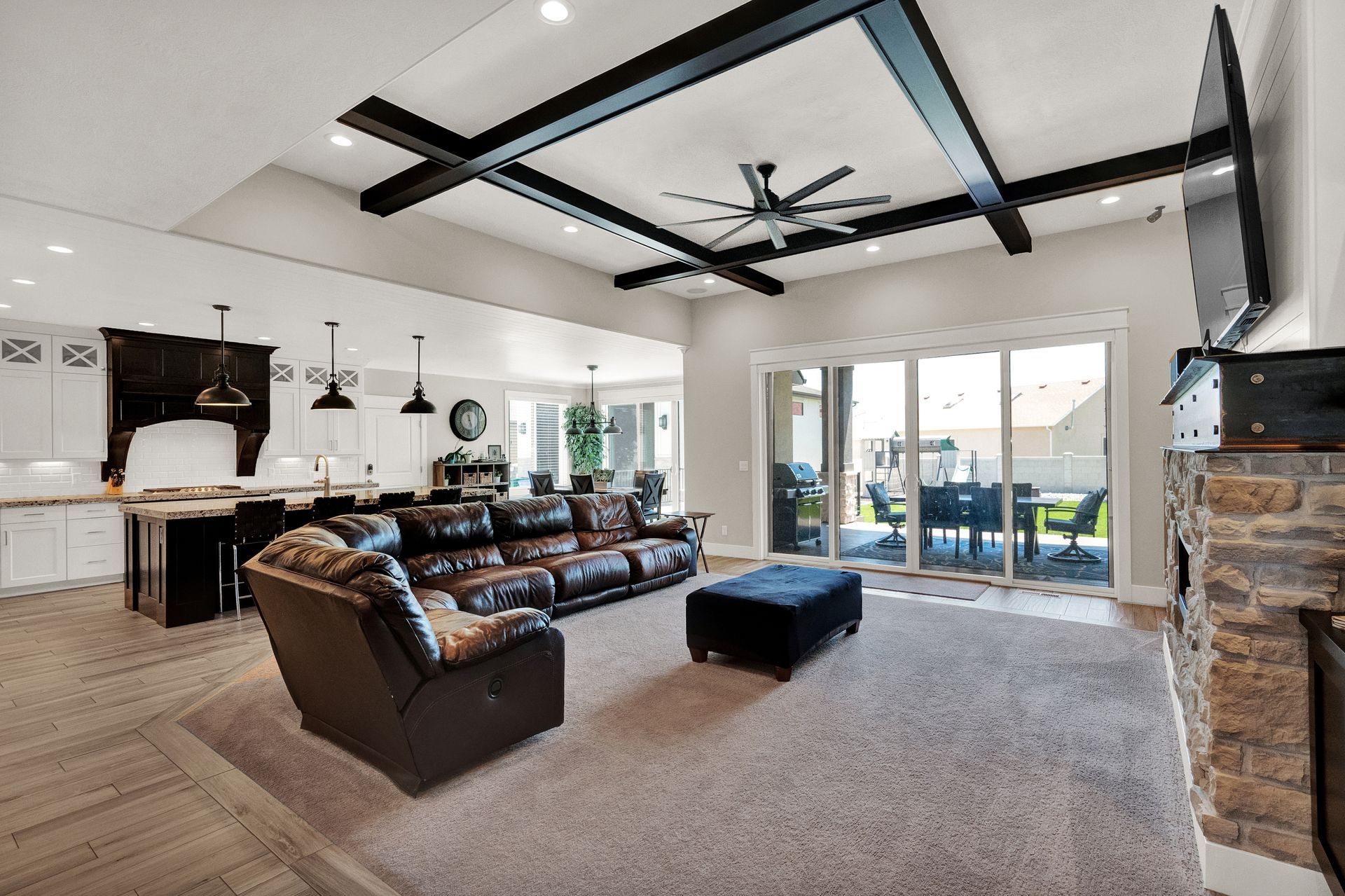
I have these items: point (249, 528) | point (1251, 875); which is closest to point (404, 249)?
point (249, 528)

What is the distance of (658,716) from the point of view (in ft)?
10.3

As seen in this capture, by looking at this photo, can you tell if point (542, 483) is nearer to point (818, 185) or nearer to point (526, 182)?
point (526, 182)

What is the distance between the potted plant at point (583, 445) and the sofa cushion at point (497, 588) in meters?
7.79

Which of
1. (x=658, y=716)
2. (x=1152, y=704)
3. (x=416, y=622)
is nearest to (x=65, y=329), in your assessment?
(x=416, y=622)

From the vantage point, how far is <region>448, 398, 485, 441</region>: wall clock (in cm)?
1102

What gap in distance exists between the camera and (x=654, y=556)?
5.84m

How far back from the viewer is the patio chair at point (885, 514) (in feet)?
21.8

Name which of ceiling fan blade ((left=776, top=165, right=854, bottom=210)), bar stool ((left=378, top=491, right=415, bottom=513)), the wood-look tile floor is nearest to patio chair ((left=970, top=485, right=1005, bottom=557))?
the wood-look tile floor

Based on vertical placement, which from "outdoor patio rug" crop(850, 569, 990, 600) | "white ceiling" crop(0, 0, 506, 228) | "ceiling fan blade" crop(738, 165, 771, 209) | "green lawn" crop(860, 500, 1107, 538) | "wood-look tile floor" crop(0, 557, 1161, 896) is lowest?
"wood-look tile floor" crop(0, 557, 1161, 896)

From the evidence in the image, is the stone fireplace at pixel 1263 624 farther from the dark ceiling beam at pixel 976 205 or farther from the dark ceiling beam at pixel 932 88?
the dark ceiling beam at pixel 976 205

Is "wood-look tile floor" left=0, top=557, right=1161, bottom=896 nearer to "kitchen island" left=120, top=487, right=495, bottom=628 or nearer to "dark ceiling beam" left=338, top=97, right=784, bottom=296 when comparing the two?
"kitchen island" left=120, top=487, right=495, bottom=628

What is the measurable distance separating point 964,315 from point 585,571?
4.22 metres

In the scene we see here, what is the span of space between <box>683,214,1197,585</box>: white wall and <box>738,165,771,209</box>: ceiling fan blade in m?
2.88

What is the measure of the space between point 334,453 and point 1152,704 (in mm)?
9260
